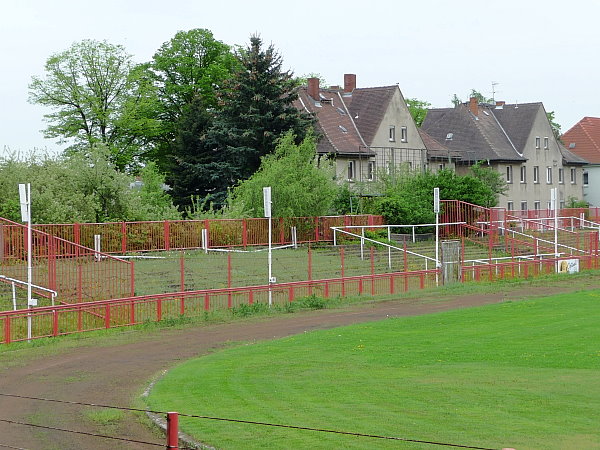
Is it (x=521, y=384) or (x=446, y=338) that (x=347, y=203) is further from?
(x=521, y=384)

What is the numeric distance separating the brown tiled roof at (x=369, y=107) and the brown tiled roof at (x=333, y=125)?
658mm

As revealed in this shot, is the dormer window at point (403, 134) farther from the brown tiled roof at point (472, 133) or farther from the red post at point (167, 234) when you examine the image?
the red post at point (167, 234)

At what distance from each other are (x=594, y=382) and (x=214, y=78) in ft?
200

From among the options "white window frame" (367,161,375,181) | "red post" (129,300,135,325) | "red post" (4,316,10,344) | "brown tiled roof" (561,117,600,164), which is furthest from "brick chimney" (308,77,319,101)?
"red post" (4,316,10,344)

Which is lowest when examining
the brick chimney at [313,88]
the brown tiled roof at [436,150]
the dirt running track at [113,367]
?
the dirt running track at [113,367]

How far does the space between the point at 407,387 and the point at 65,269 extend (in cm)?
1816

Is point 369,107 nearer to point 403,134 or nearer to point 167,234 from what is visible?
point 403,134

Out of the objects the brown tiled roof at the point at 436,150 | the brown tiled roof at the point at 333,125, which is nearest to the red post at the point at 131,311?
the brown tiled roof at the point at 333,125

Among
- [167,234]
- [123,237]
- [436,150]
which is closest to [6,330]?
[123,237]

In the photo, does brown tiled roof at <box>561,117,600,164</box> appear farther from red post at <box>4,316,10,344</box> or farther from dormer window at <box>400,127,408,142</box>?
red post at <box>4,316,10,344</box>

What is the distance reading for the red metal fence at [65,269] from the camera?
31609mm

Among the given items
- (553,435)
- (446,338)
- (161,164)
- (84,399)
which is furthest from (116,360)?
(161,164)

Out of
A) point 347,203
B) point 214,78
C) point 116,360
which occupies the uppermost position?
point 214,78

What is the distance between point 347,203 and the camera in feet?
197
